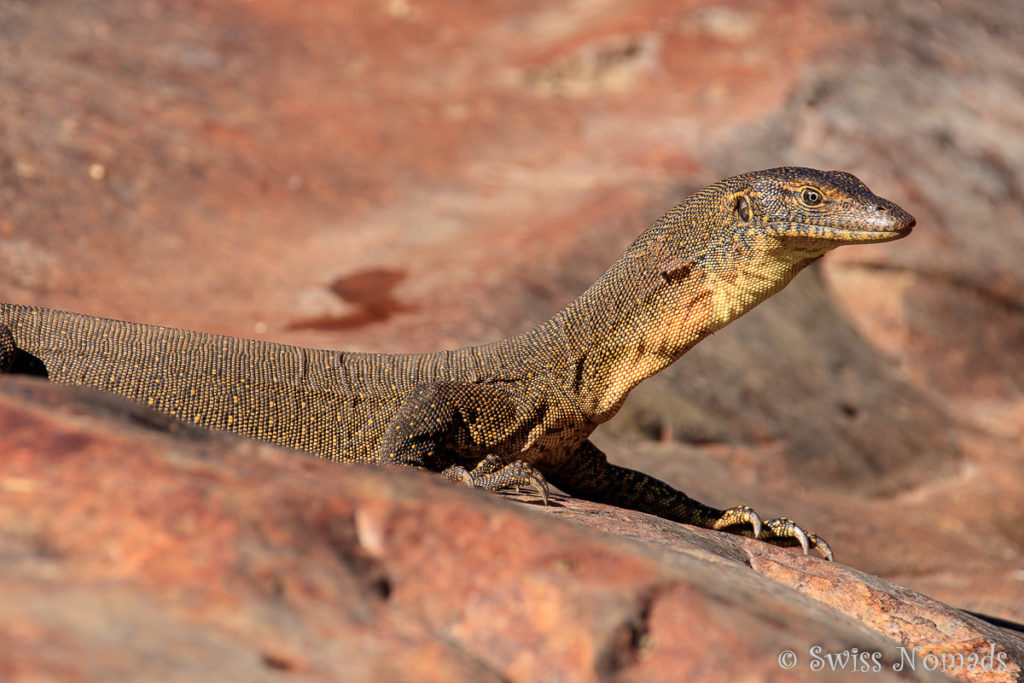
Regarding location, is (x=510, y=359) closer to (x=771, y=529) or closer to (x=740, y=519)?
(x=740, y=519)

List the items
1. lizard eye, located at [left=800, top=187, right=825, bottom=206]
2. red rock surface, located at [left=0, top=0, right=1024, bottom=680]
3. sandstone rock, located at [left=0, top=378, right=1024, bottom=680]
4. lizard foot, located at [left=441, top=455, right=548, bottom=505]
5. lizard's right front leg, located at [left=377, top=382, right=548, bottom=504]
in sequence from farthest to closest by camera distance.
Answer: red rock surface, located at [left=0, top=0, right=1024, bottom=680]
lizard eye, located at [left=800, top=187, right=825, bottom=206]
lizard's right front leg, located at [left=377, top=382, right=548, bottom=504]
lizard foot, located at [left=441, top=455, right=548, bottom=505]
sandstone rock, located at [left=0, top=378, right=1024, bottom=680]

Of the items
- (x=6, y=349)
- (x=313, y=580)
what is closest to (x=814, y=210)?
(x=313, y=580)

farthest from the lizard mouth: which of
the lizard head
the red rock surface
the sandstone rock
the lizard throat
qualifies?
the sandstone rock

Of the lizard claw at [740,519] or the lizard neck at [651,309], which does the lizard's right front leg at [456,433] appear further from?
the lizard claw at [740,519]

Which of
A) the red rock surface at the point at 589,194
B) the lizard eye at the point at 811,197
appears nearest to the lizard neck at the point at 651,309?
the lizard eye at the point at 811,197

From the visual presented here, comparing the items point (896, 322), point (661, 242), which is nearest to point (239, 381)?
point (661, 242)

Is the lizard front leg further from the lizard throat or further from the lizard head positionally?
the lizard head
